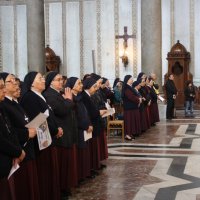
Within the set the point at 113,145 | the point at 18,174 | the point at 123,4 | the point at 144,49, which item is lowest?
the point at 113,145

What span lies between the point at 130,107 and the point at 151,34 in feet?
16.5

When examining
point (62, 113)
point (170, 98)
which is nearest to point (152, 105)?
point (170, 98)

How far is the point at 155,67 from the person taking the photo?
50.6 ft

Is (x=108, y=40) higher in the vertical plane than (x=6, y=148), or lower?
higher

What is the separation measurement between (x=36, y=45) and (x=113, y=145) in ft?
20.9

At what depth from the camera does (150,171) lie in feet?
24.2

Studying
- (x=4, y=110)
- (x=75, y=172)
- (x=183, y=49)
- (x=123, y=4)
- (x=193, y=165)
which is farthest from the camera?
(x=123, y=4)

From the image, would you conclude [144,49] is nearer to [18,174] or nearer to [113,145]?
[113,145]

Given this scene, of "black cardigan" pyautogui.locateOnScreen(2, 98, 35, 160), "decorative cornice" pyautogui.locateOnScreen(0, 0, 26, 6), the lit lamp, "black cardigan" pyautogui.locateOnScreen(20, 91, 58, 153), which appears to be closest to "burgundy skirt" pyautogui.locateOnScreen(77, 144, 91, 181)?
"black cardigan" pyautogui.locateOnScreen(20, 91, 58, 153)

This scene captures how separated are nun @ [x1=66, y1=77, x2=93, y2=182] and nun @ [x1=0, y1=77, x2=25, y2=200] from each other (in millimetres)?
2271

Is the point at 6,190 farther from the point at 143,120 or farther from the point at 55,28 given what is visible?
the point at 55,28

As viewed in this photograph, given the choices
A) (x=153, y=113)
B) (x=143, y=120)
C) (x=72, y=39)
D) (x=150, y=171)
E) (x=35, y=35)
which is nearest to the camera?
(x=150, y=171)

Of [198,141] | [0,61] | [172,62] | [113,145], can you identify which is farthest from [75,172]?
[0,61]

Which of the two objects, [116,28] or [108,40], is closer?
[116,28]
